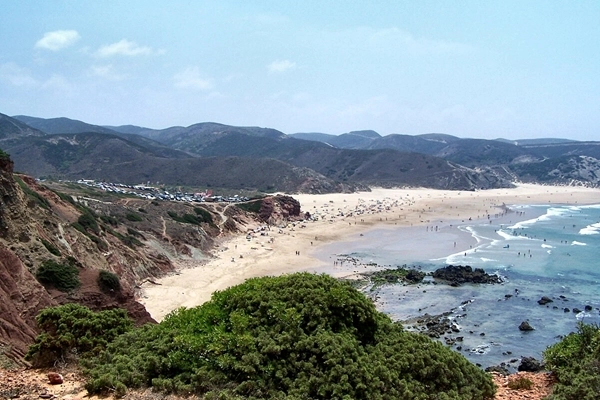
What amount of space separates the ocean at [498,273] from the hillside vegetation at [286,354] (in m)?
15.3

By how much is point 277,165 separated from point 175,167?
29.6 meters

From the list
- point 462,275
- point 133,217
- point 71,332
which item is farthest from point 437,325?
point 133,217

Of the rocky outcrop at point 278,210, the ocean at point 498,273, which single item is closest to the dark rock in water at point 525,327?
the ocean at point 498,273

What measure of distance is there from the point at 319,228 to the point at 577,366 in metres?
56.7

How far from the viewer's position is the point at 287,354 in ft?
37.3

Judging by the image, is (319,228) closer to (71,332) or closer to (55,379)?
(71,332)

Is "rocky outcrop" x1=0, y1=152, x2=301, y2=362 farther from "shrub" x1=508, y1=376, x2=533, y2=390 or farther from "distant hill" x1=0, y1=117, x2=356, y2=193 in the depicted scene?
"distant hill" x1=0, y1=117, x2=356, y2=193

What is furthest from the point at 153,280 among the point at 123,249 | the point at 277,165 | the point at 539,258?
the point at 277,165

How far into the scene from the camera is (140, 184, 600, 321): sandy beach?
3706cm

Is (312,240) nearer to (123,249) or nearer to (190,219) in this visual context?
(190,219)

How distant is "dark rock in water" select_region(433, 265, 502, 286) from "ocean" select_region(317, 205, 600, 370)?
1063 mm

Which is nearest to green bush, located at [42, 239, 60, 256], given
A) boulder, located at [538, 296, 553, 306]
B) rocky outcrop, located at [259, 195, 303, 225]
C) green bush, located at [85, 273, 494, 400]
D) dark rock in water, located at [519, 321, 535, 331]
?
green bush, located at [85, 273, 494, 400]

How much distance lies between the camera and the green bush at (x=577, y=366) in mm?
11391

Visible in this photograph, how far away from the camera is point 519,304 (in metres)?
36.2
